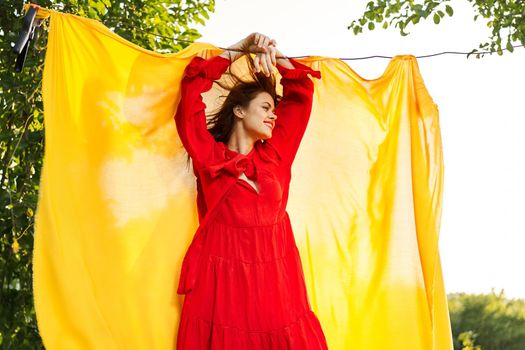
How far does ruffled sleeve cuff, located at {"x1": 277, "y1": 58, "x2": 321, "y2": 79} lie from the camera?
344cm

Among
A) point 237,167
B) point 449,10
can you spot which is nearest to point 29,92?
point 237,167

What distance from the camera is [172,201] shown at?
137 inches

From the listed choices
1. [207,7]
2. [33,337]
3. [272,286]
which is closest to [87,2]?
[207,7]

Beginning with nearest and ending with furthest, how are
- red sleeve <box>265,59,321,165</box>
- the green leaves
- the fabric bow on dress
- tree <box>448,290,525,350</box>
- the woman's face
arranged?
1. the fabric bow on dress
2. the woman's face
3. red sleeve <box>265,59,321,165</box>
4. the green leaves
5. tree <box>448,290,525,350</box>

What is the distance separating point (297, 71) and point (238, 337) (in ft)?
3.62

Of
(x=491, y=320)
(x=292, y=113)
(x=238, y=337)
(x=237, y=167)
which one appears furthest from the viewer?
(x=491, y=320)

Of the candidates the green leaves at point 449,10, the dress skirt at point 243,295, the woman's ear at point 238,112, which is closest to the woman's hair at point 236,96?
the woman's ear at point 238,112

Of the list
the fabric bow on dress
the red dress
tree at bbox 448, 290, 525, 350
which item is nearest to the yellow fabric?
the red dress

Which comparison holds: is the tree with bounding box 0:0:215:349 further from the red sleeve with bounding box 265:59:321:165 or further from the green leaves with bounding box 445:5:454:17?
the green leaves with bounding box 445:5:454:17

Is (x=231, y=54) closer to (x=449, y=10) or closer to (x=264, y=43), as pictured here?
(x=264, y=43)

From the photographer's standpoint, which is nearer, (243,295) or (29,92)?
(243,295)

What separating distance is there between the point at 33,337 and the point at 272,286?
2.23m

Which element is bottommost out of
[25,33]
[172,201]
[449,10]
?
[172,201]

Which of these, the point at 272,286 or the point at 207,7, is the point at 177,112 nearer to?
the point at 272,286
